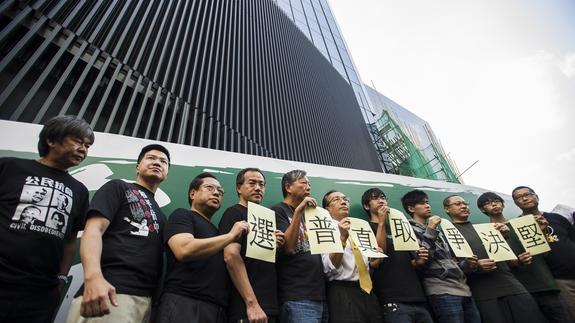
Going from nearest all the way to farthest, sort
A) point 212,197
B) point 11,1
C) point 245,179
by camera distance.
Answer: point 212,197
point 245,179
point 11,1

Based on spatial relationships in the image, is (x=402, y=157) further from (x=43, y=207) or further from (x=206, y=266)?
(x=43, y=207)

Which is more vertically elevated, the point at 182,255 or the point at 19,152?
the point at 19,152

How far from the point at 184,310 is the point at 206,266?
9.0 inches

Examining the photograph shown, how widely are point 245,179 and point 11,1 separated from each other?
2.34 meters

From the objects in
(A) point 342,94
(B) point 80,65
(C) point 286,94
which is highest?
(A) point 342,94

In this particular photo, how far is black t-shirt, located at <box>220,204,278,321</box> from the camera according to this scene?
1.37m

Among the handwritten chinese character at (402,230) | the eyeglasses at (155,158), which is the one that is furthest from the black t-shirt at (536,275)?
the eyeglasses at (155,158)

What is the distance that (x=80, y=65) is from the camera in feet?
8.87

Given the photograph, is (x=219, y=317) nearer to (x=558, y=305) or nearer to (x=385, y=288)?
(x=385, y=288)

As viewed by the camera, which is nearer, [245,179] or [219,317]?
[219,317]

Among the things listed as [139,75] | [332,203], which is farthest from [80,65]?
[332,203]

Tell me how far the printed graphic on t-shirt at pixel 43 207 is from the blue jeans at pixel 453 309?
217 cm

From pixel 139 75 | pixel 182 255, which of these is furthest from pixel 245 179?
pixel 139 75

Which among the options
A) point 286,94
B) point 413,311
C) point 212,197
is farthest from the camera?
point 286,94
